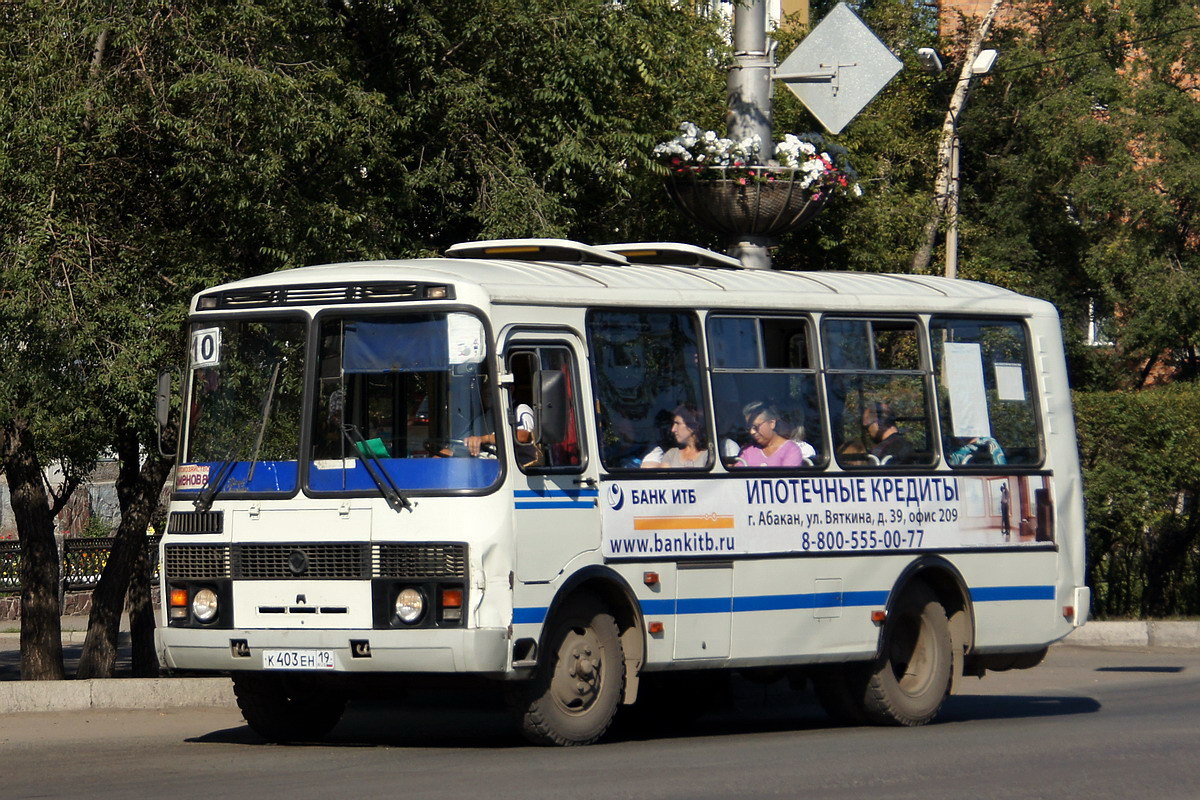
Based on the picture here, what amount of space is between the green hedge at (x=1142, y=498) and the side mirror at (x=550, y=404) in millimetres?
12519

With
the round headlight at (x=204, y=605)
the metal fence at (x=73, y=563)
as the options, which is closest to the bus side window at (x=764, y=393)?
the round headlight at (x=204, y=605)

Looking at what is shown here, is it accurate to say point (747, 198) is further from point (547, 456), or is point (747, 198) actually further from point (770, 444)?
point (547, 456)

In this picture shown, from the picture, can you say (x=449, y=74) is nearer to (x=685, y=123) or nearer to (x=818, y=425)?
(x=685, y=123)

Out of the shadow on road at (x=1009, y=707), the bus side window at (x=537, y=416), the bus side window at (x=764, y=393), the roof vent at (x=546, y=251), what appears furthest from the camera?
the shadow on road at (x=1009, y=707)

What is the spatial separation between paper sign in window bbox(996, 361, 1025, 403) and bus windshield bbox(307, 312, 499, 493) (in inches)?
184

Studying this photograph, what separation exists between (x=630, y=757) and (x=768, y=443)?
2.46 metres

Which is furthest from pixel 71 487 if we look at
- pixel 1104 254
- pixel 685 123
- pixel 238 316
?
pixel 1104 254

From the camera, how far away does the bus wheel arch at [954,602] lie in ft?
41.3

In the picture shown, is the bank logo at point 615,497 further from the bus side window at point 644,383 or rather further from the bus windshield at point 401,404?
the bus windshield at point 401,404

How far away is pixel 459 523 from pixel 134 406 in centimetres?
397

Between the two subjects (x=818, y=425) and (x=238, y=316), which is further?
(x=818, y=425)

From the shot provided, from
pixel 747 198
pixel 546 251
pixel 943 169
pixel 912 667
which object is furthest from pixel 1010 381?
pixel 943 169

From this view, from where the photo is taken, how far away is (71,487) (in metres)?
21.1

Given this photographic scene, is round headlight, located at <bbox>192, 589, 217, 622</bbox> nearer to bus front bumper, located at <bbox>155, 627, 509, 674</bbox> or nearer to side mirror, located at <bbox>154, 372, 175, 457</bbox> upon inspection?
bus front bumper, located at <bbox>155, 627, 509, 674</bbox>
